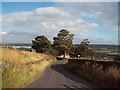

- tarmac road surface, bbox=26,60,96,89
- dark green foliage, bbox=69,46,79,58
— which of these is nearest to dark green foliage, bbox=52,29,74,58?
dark green foliage, bbox=69,46,79,58

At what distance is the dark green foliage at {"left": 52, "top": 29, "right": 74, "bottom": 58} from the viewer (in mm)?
117938

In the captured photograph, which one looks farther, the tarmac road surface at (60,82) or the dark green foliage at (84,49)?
the dark green foliage at (84,49)

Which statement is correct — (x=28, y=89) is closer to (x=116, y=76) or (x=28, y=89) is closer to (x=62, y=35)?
(x=116, y=76)

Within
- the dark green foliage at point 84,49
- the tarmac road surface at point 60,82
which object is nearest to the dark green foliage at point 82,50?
the dark green foliage at point 84,49

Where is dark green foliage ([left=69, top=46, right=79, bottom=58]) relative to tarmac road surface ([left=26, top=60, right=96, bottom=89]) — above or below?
below

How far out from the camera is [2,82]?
53.9 feet

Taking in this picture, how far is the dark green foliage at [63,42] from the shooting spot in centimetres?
11794

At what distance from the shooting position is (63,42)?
119m

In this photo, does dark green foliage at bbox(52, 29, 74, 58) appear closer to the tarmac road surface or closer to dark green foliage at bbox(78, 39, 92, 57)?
dark green foliage at bbox(78, 39, 92, 57)

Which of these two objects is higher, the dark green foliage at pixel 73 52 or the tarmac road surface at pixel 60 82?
the tarmac road surface at pixel 60 82

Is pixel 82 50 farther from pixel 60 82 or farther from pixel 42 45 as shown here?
pixel 60 82

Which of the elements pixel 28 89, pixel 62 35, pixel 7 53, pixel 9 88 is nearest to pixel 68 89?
pixel 28 89

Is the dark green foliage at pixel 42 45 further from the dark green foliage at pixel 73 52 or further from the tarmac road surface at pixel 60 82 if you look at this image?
the tarmac road surface at pixel 60 82

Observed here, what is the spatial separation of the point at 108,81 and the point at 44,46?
4080 inches
